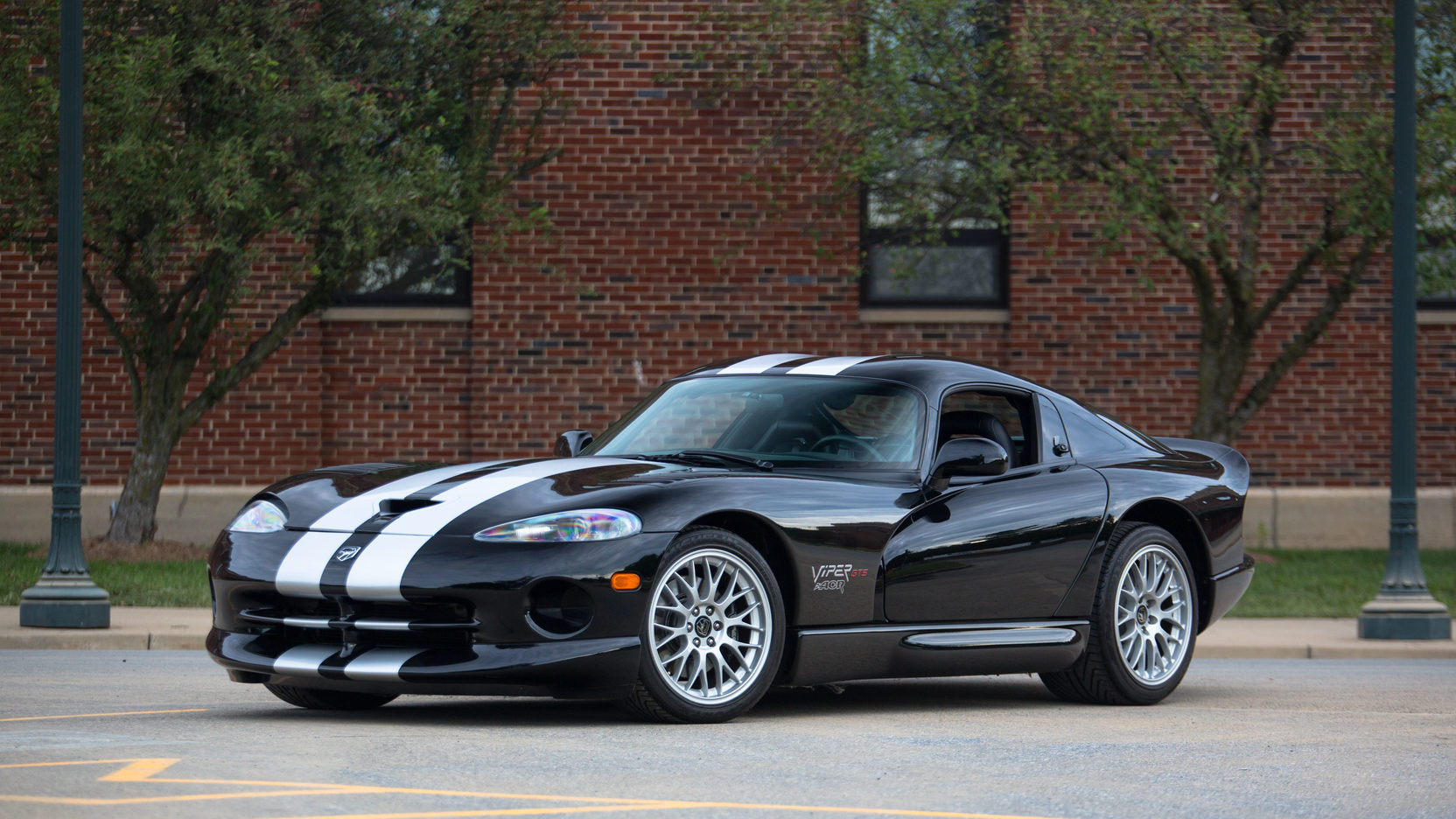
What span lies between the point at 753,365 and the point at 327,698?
2.34 m

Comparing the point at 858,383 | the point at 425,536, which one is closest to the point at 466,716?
the point at 425,536

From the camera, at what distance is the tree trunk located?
600 inches

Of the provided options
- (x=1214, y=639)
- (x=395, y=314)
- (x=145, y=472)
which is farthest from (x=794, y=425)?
(x=395, y=314)

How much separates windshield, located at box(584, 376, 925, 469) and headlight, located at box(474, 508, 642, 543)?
1.13 metres

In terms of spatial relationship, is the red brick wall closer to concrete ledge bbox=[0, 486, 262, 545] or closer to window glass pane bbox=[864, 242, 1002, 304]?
window glass pane bbox=[864, 242, 1002, 304]

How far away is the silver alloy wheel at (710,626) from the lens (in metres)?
6.38

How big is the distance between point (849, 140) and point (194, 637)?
7.75 metres

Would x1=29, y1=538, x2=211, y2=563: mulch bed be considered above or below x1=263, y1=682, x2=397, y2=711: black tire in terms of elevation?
below

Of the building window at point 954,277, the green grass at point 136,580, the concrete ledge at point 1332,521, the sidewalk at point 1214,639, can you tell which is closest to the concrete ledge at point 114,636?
the sidewalk at point 1214,639

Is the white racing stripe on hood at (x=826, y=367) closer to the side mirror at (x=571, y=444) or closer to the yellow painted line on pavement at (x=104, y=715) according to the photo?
the side mirror at (x=571, y=444)

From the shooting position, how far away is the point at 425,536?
629 centimetres

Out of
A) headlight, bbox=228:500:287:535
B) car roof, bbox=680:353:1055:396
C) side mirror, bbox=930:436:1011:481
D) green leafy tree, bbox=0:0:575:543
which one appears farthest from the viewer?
green leafy tree, bbox=0:0:575:543

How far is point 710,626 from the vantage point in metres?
6.47

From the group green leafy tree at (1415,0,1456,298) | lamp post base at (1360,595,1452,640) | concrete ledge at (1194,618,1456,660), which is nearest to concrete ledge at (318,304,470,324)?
concrete ledge at (1194,618,1456,660)
